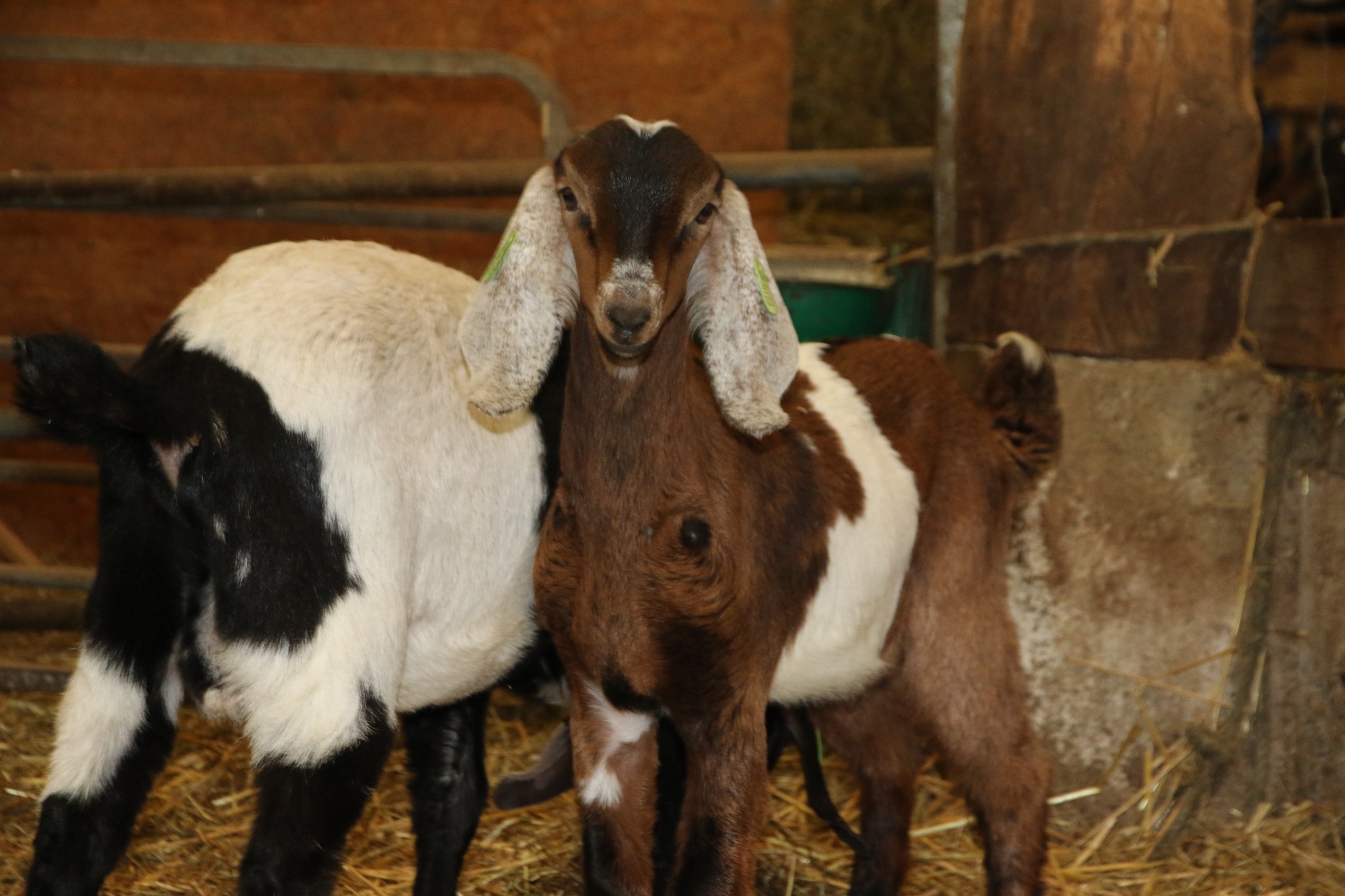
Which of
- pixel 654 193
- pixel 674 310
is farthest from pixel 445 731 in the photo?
pixel 654 193

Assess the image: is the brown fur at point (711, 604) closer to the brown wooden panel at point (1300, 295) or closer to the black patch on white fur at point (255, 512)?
the black patch on white fur at point (255, 512)

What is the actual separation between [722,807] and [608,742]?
0.28 meters

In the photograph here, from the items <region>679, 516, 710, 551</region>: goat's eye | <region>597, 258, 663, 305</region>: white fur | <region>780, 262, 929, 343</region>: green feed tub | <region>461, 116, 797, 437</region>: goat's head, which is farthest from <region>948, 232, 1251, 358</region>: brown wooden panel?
<region>597, 258, 663, 305</region>: white fur

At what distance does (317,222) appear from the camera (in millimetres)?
4445

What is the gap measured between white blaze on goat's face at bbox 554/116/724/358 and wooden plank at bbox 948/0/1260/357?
155 centimetres

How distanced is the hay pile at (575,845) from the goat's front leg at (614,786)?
786 mm

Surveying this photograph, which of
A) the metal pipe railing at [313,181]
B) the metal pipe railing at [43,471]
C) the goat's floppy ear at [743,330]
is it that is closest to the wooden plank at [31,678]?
the metal pipe railing at [43,471]

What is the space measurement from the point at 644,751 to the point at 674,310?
3.10ft

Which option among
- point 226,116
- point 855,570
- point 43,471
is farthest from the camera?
point 226,116

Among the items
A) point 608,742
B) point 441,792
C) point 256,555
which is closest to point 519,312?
point 256,555

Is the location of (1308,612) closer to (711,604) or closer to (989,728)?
(989,728)

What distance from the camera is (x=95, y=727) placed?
216 centimetres

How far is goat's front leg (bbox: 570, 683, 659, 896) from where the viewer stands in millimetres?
2576

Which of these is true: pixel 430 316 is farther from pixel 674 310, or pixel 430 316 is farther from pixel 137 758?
pixel 137 758
